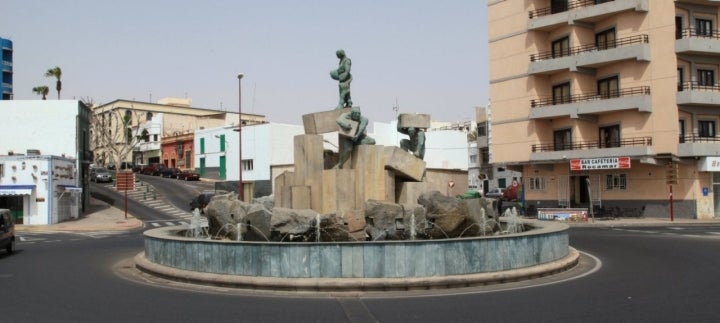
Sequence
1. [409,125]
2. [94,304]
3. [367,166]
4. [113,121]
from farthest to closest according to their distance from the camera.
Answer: [113,121], [409,125], [367,166], [94,304]

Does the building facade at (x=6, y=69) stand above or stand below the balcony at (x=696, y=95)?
above

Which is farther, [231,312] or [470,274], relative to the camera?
[470,274]

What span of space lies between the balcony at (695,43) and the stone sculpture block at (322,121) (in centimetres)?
2710

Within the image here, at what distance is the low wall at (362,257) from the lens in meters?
11.4

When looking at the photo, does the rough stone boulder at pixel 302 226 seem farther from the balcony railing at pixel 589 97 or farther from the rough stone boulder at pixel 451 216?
the balcony railing at pixel 589 97

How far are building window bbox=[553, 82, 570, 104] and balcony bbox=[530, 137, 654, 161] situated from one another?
298cm

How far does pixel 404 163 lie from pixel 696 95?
85.7ft

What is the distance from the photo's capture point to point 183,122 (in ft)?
309

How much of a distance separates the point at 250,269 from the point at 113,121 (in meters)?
101

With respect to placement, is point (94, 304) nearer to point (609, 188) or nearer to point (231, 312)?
point (231, 312)

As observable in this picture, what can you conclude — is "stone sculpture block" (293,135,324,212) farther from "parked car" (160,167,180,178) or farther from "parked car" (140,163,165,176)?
"parked car" (140,163,165,176)

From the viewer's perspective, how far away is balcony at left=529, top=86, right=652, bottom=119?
37.7m

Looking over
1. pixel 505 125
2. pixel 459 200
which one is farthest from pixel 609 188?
pixel 459 200

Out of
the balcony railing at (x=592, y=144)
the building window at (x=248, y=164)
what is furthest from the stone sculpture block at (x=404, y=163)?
the building window at (x=248, y=164)
